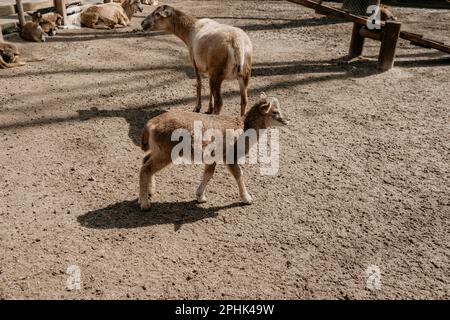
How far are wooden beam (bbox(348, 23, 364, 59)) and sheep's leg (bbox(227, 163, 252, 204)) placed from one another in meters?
5.87

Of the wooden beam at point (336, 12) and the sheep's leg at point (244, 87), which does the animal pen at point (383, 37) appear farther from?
the sheep's leg at point (244, 87)

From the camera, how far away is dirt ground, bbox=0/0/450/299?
11.8 ft

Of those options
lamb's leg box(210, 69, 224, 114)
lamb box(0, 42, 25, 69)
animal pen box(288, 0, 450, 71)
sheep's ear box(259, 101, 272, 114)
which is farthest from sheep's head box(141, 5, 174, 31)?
animal pen box(288, 0, 450, 71)

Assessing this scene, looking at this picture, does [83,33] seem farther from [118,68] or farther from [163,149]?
[163,149]

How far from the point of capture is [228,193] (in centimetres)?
482

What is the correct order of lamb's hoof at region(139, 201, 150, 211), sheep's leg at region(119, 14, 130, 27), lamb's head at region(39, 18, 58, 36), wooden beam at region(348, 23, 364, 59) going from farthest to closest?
1. sheep's leg at region(119, 14, 130, 27)
2. lamb's head at region(39, 18, 58, 36)
3. wooden beam at region(348, 23, 364, 59)
4. lamb's hoof at region(139, 201, 150, 211)

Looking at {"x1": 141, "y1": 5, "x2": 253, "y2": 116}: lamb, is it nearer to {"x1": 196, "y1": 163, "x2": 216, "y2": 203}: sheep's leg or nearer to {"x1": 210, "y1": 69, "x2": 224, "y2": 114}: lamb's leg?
{"x1": 210, "y1": 69, "x2": 224, "y2": 114}: lamb's leg

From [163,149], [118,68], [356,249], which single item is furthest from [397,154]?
[118,68]

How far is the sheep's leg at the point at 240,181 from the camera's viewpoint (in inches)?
175

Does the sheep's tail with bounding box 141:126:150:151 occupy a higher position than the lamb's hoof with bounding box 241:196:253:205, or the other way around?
the sheep's tail with bounding box 141:126:150:151

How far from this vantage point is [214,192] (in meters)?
4.83

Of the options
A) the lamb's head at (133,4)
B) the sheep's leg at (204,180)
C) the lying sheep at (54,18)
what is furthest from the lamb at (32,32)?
the sheep's leg at (204,180)

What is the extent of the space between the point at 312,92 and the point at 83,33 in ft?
20.5

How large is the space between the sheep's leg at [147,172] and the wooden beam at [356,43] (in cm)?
639
